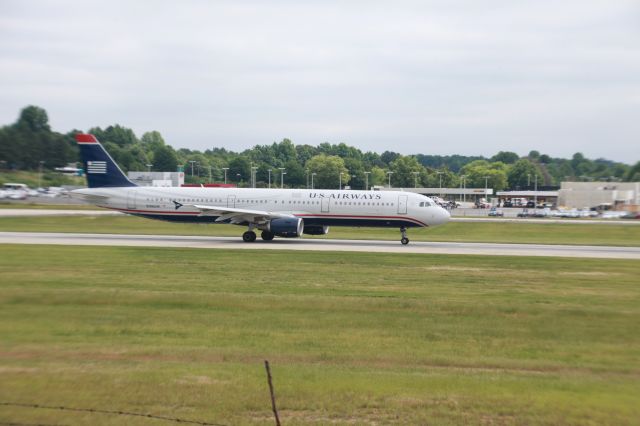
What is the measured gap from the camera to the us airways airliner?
42.3 metres

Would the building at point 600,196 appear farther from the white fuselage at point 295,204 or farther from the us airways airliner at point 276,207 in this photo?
the us airways airliner at point 276,207

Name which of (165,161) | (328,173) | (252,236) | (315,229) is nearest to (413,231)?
(315,229)

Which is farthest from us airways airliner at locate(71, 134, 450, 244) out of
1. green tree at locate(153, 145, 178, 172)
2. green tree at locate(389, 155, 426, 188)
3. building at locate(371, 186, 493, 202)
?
green tree at locate(389, 155, 426, 188)

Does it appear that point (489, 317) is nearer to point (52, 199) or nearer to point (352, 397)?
point (352, 397)

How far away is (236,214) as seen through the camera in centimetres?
4169

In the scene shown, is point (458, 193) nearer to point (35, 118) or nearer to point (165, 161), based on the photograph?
point (165, 161)

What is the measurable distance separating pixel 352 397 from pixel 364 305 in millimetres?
8390

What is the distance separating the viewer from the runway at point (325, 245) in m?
37.9

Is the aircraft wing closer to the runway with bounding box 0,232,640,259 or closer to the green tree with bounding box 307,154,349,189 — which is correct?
the runway with bounding box 0,232,640,259

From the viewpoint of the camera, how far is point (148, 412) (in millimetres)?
10812

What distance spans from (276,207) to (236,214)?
291 cm

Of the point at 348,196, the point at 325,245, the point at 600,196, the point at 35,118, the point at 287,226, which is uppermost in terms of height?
the point at 35,118

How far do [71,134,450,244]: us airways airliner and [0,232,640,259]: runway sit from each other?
1260 mm

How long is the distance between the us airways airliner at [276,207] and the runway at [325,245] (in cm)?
126
